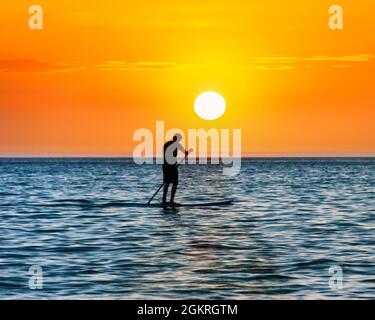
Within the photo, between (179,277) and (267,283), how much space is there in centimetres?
165

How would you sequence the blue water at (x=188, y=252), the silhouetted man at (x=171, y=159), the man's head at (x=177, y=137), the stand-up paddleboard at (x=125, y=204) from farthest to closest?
the stand-up paddleboard at (x=125, y=204) < the silhouetted man at (x=171, y=159) < the man's head at (x=177, y=137) < the blue water at (x=188, y=252)

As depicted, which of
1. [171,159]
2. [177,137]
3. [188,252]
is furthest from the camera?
[171,159]

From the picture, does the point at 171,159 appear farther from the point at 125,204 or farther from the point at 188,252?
the point at 188,252

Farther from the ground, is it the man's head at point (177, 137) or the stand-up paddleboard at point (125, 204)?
the man's head at point (177, 137)

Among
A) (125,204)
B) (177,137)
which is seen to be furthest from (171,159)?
(125,204)

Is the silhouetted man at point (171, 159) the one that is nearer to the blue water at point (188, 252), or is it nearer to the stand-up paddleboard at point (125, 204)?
the blue water at point (188, 252)

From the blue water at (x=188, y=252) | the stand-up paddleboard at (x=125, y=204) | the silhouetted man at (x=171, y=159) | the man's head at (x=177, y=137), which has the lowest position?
the stand-up paddleboard at (x=125, y=204)

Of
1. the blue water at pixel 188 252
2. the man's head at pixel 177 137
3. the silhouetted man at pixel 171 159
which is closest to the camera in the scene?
the blue water at pixel 188 252

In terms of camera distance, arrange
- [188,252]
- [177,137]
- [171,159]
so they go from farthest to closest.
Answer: [171,159] < [177,137] < [188,252]

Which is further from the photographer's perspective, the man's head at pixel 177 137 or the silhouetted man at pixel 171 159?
the silhouetted man at pixel 171 159

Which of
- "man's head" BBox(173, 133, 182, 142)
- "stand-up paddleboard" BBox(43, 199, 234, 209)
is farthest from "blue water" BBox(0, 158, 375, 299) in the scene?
"man's head" BBox(173, 133, 182, 142)

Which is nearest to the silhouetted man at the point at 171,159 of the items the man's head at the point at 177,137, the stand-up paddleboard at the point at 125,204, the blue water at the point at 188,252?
the man's head at the point at 177,137

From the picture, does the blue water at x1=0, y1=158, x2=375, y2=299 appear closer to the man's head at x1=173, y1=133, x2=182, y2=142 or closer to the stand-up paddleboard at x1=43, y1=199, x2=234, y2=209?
the stand-up paddleboard at x1=43, y1=199, x2=234, y2=209
